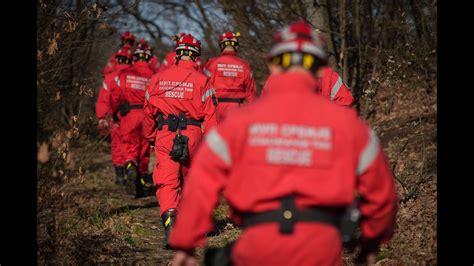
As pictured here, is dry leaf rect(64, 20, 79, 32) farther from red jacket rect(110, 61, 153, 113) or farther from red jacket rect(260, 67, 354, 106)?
red jacket rect(110, 61, 153, 113)

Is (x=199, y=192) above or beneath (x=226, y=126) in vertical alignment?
beneath

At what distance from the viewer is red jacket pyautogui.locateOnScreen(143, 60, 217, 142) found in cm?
755

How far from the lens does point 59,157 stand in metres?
5.83

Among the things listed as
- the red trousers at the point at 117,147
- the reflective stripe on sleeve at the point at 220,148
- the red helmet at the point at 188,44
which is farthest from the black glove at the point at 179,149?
the red trousers at the point at 117,147

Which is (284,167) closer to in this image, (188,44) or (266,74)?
(188,44)

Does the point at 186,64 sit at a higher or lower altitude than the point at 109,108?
higher

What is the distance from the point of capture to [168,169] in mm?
7582

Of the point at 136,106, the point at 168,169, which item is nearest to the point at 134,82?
the point at 136,106

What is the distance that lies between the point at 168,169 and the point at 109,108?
15.6 feet

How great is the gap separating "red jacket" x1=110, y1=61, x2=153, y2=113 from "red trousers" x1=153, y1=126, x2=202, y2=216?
12.9ft
